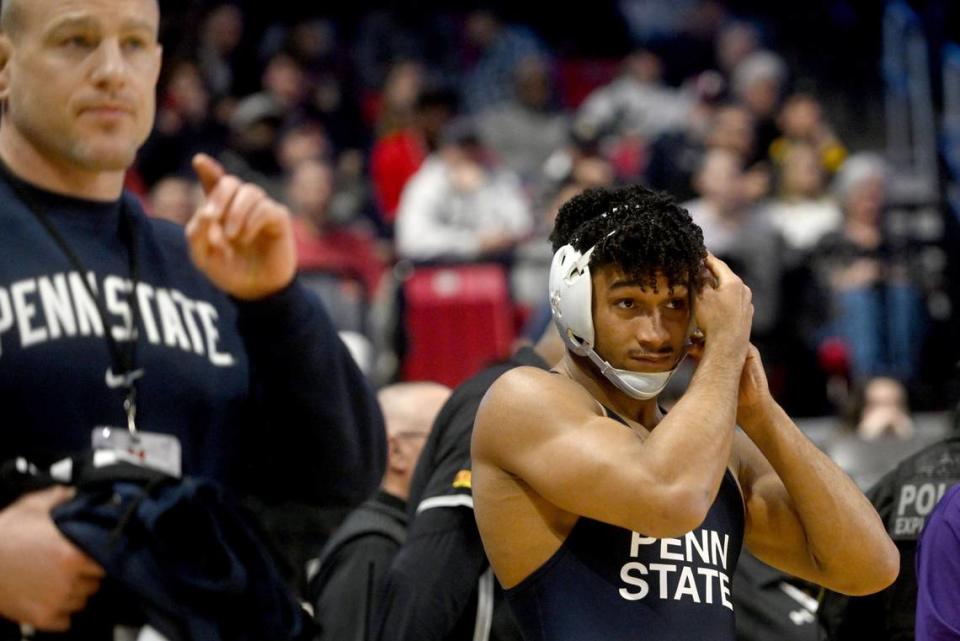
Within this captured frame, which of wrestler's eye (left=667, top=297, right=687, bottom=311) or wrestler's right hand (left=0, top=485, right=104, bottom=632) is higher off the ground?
wrestler's eye (left=667, top=297, right=687, bottom=311)

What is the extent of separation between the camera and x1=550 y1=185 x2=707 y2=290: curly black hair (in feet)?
9.72

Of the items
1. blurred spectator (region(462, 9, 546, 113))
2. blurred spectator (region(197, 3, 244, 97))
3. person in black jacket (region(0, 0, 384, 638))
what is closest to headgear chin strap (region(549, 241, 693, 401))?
person in black jacket (region(0, 0, 384, 638))

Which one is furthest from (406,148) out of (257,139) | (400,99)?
(257,139)

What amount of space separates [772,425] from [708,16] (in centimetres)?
1211

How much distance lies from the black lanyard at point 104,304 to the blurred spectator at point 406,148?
8495 mm

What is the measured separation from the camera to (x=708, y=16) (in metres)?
14.7

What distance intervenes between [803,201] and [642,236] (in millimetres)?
8439

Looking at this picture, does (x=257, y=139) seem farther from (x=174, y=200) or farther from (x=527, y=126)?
(x=527, y=126)

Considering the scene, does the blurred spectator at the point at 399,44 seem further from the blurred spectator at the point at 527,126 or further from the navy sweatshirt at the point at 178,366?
the navy sweatshirt at the point at 178,366

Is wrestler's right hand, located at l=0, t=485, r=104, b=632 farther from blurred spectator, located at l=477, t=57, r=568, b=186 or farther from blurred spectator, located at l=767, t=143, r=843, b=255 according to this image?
blurred spectator, located at l=477, t=57, r=568, b=186

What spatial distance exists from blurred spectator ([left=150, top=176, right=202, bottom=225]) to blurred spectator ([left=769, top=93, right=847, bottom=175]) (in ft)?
15.4

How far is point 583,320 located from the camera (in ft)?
9.82

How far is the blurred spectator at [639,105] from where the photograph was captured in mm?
12883

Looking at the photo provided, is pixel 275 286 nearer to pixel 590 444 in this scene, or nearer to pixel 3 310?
pixel 3 310
